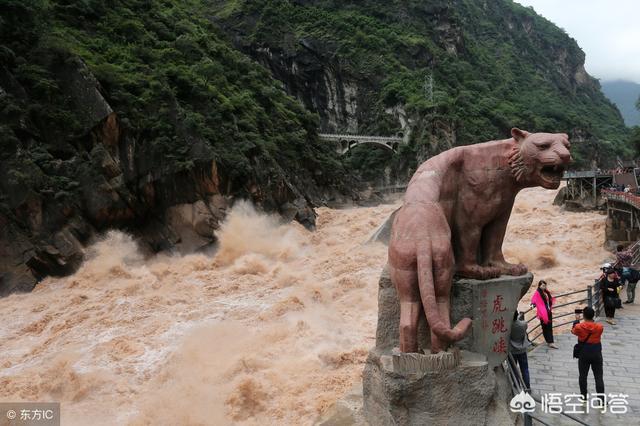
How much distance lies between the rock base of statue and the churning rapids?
2.28 metres

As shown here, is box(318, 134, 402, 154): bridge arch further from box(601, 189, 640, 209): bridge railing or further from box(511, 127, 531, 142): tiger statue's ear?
box(511, 127, 531, 142): tiger statue's ear

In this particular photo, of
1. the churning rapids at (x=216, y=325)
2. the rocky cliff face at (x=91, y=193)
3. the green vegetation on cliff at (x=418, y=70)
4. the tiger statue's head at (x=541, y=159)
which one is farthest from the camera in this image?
the green vegetation on cliff at (x=418, y=70)

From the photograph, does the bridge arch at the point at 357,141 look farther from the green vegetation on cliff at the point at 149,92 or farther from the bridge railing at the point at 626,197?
the bridge railing at the point at 626,197

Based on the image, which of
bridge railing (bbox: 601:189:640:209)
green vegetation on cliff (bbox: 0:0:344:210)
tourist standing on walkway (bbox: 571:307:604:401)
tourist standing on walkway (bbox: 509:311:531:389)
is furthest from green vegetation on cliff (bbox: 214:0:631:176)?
Result: tourist standing on walkway (bbox: 571:307:604:401)

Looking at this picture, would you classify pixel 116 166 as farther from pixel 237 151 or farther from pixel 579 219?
pixel 579 219

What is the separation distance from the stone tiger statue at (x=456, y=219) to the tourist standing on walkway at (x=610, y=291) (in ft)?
13.2

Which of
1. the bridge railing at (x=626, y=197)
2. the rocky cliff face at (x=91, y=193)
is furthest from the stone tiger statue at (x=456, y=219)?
the bridge railing at (x=626, y=197)

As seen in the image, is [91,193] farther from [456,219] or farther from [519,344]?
[519,344]

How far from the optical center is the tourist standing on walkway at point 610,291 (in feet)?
30.5

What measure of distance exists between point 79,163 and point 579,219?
74.1 ft

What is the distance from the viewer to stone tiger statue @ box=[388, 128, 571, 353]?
537 cm

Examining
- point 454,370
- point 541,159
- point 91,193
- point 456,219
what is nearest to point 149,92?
point 91,193

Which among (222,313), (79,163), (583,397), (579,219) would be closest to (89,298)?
(222,313)

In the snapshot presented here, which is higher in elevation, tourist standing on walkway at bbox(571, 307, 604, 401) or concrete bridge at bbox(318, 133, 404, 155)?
concrete bridge at bbox(318, 133, 404, 155)
